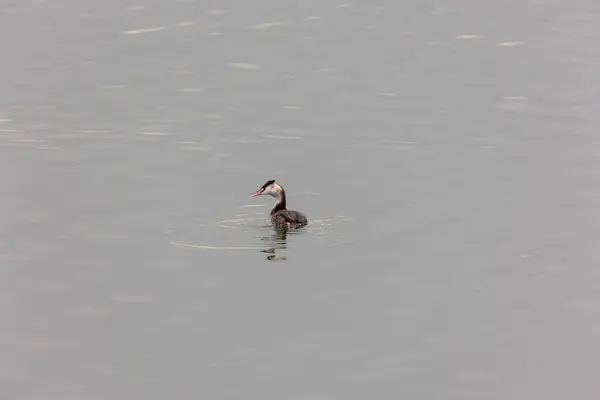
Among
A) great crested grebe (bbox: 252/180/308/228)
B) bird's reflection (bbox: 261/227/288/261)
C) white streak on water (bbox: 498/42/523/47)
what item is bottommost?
bird's reflection (bbox: 261/227/288/261)

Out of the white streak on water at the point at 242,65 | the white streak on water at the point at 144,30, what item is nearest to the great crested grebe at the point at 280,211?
the white streak on water at the point at 242,65

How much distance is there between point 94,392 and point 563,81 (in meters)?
22.9

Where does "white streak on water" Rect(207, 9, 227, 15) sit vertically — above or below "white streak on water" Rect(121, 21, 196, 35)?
above

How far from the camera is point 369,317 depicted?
20.2 meters

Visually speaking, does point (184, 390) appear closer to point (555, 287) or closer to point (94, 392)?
point (94, 392)

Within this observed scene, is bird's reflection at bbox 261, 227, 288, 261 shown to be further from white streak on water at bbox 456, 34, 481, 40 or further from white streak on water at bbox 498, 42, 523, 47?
white streak on water at bbox 456, 34, 481, 40

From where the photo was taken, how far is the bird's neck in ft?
84.1

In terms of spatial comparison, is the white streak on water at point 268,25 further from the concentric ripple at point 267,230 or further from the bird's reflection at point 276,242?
the bird's reflection at point 276,242

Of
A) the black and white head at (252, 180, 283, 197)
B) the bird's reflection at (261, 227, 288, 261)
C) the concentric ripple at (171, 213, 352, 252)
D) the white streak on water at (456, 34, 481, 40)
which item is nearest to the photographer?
the bird's reflection at (261, 227, 288, 261)

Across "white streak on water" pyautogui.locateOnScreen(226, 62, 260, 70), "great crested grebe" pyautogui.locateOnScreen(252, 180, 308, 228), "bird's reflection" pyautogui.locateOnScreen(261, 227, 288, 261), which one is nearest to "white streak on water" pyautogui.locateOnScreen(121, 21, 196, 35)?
"white streak on water" pyautogui.locateOnScreen(226, 62, 260, 70)

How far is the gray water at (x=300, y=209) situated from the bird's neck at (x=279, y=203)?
0.45 meters

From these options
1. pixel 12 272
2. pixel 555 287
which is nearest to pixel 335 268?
pixel 555 287

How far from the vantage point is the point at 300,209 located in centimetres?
2645

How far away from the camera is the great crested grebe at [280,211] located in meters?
24.7
